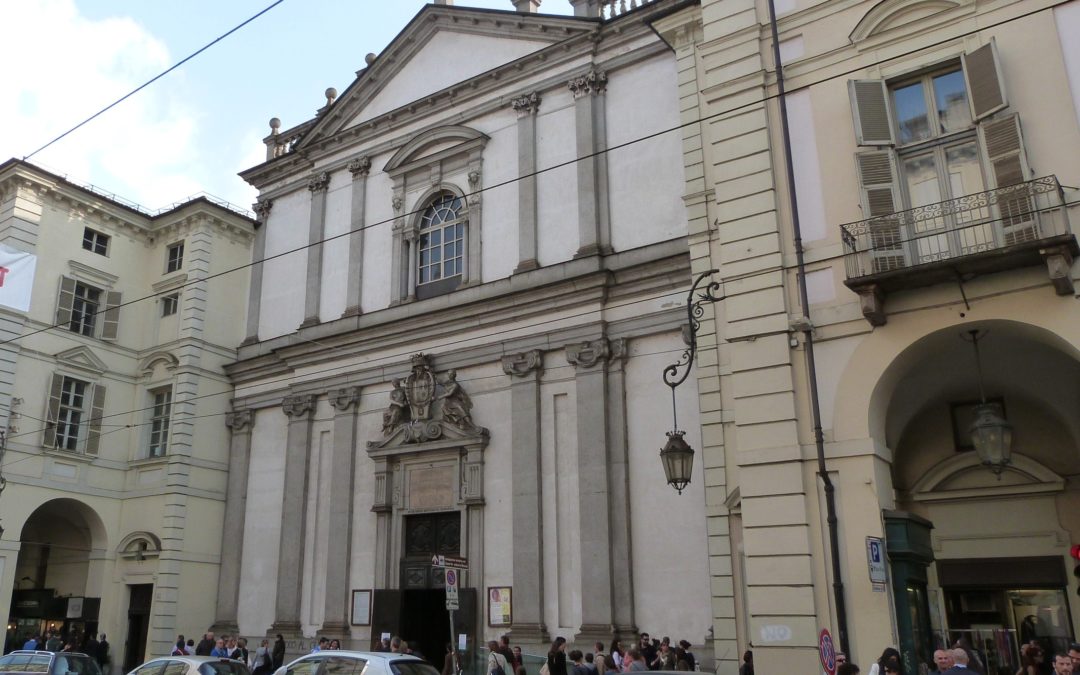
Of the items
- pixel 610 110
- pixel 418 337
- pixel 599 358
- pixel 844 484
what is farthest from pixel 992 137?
pixel 418 337

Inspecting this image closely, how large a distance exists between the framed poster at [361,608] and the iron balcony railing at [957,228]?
50.4 feet

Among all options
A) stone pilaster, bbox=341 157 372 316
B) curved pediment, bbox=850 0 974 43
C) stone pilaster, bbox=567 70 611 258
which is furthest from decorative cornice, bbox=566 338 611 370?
curved pediment, bbox=850 0 974 43

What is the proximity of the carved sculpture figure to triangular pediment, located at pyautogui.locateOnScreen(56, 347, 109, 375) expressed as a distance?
9.52 m

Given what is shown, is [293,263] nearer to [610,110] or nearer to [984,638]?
[610,110]

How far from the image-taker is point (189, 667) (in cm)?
1362

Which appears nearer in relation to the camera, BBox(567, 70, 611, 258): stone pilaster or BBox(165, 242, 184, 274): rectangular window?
BBox(567, 70, 611, 258): stone pilaster

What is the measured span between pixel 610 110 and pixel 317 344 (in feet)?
34.1

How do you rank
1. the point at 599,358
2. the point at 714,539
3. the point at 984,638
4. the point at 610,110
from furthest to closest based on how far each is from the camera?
the point at 610,110 < the point at 599,358 < the point at 714,539 < the point at 984,638

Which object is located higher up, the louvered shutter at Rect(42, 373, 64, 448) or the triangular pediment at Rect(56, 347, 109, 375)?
the triangular pediment at Rect(56, 347, 109, 375)

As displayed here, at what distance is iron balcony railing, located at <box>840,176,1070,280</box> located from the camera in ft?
34.1

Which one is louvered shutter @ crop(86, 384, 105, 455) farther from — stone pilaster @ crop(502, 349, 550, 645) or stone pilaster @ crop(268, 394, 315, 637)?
stone pilaster @ crop(502, 349, 550, 645)

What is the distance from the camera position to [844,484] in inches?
432

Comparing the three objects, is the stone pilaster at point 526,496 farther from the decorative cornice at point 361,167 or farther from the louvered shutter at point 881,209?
the louvered shutter at point 881,209

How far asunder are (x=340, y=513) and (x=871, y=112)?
16.7m
